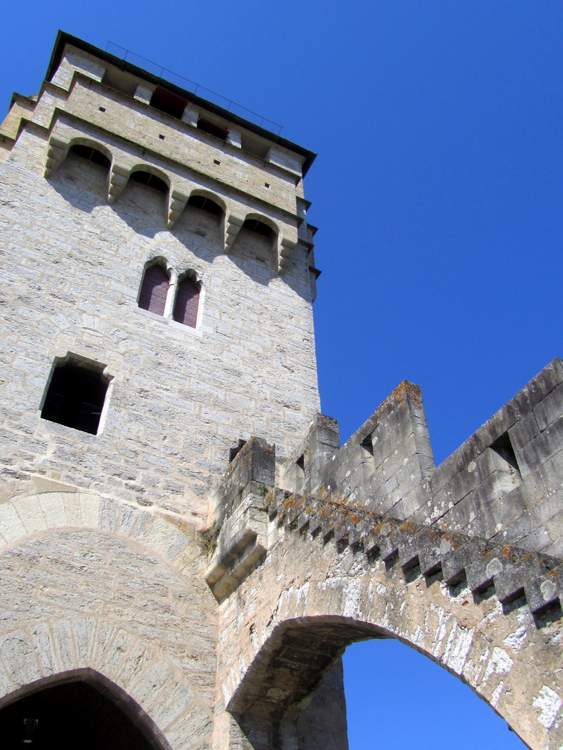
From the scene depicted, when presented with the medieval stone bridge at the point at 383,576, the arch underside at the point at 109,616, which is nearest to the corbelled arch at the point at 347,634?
the medieval stone bridge at the point at 383,576

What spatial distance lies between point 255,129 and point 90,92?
361cm

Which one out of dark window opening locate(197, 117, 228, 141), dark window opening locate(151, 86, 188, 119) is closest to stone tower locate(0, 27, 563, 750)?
dark window opening locate(151, 86, 188, 119)

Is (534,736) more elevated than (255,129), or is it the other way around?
(255,129)

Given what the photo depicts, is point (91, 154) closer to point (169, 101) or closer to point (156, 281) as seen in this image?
point (156, 281)

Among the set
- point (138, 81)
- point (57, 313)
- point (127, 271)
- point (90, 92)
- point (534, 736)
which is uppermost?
point (138, 81)

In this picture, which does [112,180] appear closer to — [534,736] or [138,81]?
[138,81]

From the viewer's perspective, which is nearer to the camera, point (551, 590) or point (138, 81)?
point (551, 590)

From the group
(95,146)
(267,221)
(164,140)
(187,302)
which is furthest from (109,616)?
(164,140)

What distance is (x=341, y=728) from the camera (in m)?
6.65

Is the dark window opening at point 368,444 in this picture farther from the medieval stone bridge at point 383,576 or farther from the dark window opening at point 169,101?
the dark window opening at point 169,101

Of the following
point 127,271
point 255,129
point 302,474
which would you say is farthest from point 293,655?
point 255,129

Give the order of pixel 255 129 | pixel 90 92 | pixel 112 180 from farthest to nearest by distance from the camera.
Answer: pixel 255 129 → pixel 90 92 → pixel 112 180

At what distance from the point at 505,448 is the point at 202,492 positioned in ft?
13.2

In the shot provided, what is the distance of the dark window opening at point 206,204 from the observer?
38.8ft
